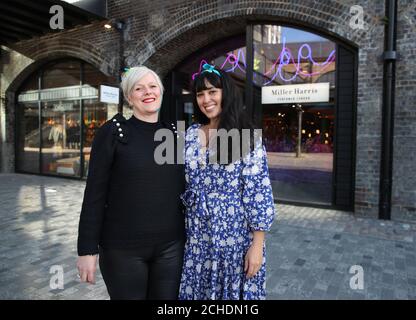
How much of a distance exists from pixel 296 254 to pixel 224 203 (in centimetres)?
277

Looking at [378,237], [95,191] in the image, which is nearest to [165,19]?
[378,237]

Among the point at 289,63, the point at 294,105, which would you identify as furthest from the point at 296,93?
the point at 289,63

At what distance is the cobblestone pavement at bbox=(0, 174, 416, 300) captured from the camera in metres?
3.24

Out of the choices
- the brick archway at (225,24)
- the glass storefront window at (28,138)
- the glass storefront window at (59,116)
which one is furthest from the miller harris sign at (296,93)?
the glass storefront window at (28,138)

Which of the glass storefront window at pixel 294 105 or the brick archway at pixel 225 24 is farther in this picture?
the glass storefront window at pixel 294 105

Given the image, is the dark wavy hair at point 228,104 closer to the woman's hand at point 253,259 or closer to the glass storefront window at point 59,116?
the woman's hand at point 253,259

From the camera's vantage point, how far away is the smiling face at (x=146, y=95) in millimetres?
1783

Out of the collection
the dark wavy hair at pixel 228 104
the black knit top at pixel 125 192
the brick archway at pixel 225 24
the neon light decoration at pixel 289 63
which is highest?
the brick archway at pixel 225 24

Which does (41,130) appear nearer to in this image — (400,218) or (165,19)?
(165,19)

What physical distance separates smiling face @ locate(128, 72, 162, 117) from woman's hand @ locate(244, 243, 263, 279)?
0.91 meters

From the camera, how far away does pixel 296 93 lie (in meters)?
6.95

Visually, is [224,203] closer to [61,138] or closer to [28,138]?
[61,138]

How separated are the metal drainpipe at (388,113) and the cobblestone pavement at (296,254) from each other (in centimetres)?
43
